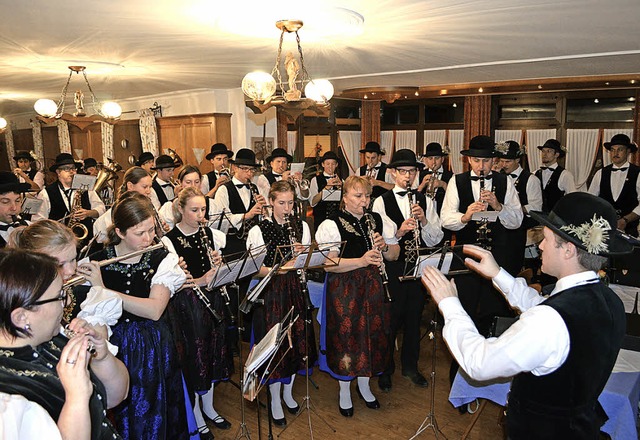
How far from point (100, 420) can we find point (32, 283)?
508mm

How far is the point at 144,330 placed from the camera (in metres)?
2.75

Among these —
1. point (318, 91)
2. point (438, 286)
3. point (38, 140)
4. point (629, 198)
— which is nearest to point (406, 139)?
point (629, 198)

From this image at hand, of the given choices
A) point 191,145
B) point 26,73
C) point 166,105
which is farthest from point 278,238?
point 166,105

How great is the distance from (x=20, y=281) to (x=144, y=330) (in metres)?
1.34

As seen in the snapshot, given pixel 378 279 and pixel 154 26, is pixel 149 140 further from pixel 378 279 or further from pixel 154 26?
pixel 378 279

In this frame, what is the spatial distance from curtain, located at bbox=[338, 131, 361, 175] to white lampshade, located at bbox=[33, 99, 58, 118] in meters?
6.21

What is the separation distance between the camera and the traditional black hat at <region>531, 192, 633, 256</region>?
6.18ft

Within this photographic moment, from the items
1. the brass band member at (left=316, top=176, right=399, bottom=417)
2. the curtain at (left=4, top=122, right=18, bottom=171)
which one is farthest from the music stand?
the curtain at (left=4, top=122, right=18, bottom=171)

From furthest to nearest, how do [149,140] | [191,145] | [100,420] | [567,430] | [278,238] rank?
[149,140]
[191,145]
[278,238]
[567,430]
[100,420]

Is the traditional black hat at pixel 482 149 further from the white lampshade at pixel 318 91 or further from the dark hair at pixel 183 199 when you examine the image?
the dark hair at pixel 183 199

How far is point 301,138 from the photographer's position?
10586 millimetres

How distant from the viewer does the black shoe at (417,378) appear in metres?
4.35

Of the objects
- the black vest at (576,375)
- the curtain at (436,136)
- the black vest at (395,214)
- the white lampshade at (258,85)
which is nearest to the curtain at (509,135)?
the curtain at (436,136)

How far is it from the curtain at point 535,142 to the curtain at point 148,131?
744 centimetres
